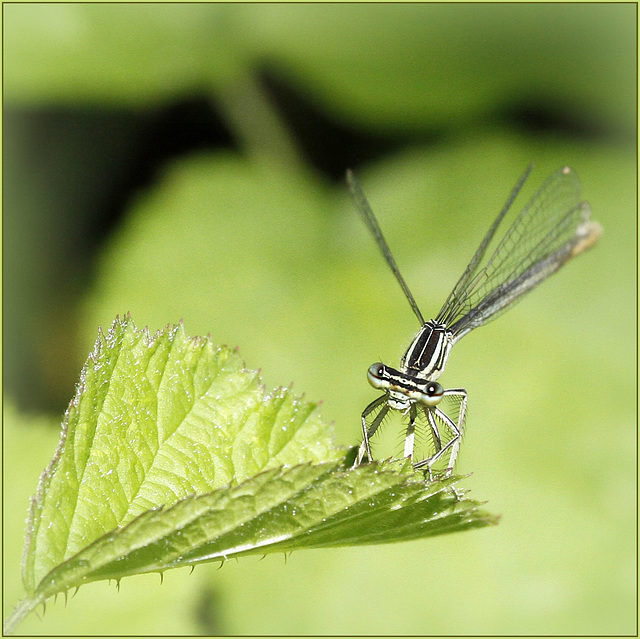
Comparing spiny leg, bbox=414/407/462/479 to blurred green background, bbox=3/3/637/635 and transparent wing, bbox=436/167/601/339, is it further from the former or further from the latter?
blurred green background, bbox=3/3/637/635

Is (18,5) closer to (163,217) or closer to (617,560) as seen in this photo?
(163,217)

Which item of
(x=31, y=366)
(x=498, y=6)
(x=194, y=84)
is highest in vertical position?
(x=498, y=6)

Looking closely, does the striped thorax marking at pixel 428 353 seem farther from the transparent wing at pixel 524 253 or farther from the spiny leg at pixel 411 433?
the transparent wing at pixel 524 253

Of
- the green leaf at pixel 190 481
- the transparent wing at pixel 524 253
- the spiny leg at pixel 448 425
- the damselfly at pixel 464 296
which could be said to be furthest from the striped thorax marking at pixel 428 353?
the green leaf at pixel 190 481

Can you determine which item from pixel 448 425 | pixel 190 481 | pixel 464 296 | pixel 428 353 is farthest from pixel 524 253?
pixel 190 481

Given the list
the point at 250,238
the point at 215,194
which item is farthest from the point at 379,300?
the point at 215,194

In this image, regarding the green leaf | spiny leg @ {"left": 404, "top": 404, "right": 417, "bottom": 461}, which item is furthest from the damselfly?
the green leaf
